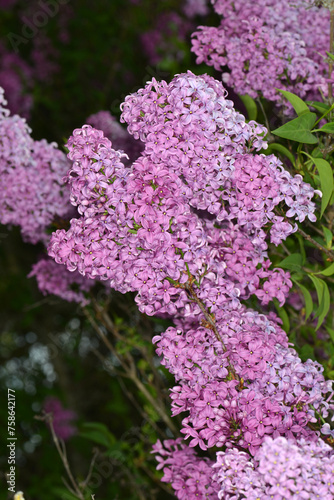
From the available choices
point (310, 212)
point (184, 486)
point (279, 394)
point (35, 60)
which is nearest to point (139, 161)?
point (310, 212)

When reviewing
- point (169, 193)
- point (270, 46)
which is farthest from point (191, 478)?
point (270, 46)

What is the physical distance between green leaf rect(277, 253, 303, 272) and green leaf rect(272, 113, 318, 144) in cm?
→ 25

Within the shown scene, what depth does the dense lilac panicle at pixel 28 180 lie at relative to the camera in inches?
67.1

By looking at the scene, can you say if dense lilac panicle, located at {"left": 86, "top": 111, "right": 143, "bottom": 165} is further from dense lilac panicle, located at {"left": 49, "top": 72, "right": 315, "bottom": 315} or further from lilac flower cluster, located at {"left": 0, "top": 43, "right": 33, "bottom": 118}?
lilac flower cluster, located at {"left": 0, "top": 43, "right": 33, "bottom": 118}

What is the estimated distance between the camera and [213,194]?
1268 millimetres

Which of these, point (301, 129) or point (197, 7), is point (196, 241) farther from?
point (197, 7)

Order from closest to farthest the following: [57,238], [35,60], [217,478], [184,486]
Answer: [217,478]
[57,238]
[184,486]
[35,60]

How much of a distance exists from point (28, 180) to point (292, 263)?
71 cm

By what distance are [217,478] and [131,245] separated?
41 cm

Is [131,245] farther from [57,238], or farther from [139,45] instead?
[139,45]

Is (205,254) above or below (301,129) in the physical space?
below

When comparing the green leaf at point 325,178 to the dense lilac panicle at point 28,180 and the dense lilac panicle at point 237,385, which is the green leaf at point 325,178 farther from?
the dense lilac panicle at point 28,180

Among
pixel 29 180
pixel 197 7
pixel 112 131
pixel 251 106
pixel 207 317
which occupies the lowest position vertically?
pixel 207 317

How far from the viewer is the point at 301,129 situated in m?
1.36
